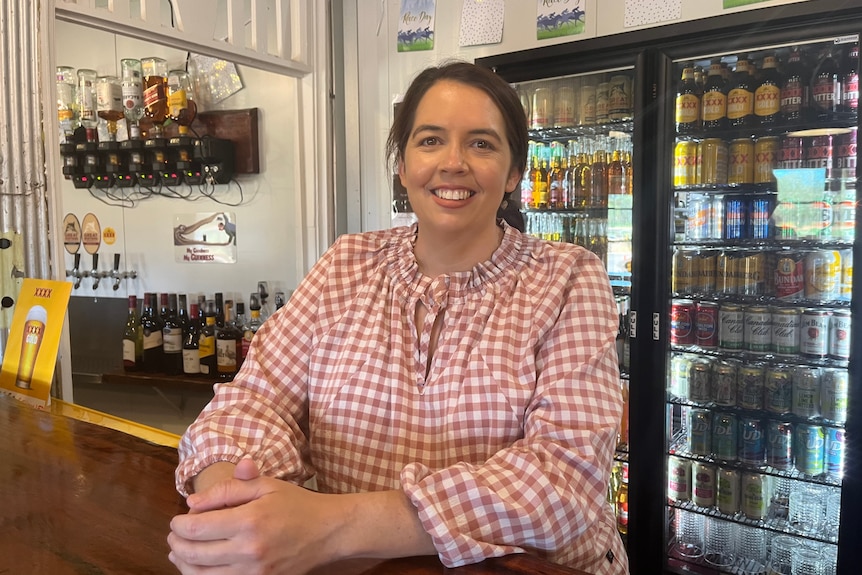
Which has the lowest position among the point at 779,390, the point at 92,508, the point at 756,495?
the point at 756,495

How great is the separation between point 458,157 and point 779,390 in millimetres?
1919

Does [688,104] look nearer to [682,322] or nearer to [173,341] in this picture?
[682,322]

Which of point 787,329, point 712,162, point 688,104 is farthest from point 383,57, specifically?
point 787,329

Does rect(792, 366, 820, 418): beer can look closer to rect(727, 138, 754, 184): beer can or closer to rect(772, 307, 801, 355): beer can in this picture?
rect(772, 307, 801, 355): beer can

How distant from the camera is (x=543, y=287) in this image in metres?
1.21

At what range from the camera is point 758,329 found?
252 cm

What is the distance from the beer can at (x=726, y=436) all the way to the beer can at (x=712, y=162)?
0.95 m

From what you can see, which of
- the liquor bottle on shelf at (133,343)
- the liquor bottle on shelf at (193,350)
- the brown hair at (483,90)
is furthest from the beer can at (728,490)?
the liquor bottle on shelf at (133,343)

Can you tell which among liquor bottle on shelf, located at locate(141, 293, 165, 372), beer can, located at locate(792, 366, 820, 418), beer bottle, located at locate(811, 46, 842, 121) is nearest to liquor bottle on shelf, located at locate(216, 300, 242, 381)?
liquor bottle on shelf, located at locate(141, 293, 165, 372)

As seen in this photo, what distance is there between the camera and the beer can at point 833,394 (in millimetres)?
2361

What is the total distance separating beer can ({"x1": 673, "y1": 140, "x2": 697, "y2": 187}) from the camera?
2.62 m

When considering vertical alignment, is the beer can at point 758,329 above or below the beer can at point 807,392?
above

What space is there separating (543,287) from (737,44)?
1.54 meters

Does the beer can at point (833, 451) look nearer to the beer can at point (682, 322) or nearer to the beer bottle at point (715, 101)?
the beer can at point (682, 322)
